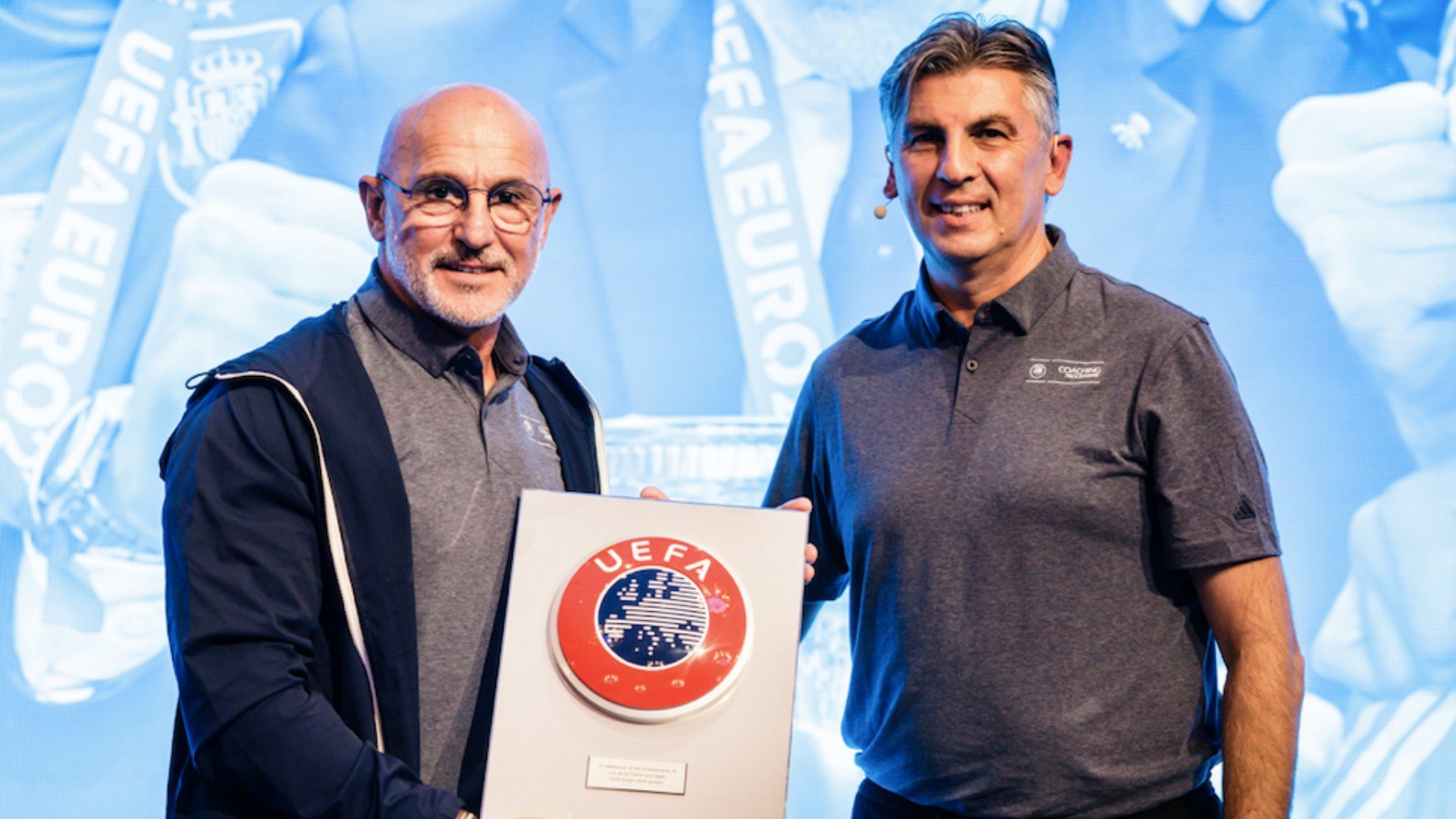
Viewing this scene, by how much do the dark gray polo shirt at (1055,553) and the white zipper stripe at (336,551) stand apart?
696 mm

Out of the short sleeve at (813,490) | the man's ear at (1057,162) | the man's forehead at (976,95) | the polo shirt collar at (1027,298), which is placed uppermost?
the man's forehead at (976,95)

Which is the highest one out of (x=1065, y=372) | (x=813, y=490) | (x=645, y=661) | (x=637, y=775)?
(x=1065, y=372)

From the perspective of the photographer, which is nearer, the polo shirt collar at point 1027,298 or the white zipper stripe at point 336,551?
the white zipper stripe at point 336,551

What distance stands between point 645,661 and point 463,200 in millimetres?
723

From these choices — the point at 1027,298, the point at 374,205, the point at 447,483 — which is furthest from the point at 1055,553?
the point at 374,205

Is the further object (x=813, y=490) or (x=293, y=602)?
(x=813, y=490)

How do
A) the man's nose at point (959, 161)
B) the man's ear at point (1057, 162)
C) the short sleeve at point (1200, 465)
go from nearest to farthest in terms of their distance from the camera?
the short sleeve at point (1200, 465) < the man's nose at point (959, 161) < the man's ear at point (1057, 162)

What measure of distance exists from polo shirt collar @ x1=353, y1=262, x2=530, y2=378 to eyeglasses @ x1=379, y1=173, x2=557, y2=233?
0.45ft

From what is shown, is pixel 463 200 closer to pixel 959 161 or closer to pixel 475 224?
pixel 475 224

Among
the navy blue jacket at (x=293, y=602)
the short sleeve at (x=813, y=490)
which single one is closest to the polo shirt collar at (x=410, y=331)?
the navy blue jacket at (x=293, y=602)

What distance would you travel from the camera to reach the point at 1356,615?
275 cm

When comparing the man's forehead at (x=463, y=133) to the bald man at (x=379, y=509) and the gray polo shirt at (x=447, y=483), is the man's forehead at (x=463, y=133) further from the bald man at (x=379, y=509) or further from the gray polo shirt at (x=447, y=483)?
the gray polo shirt at (x=447, y=483)

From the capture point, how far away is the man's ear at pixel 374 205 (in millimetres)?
1725

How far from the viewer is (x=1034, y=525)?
1555 mm
